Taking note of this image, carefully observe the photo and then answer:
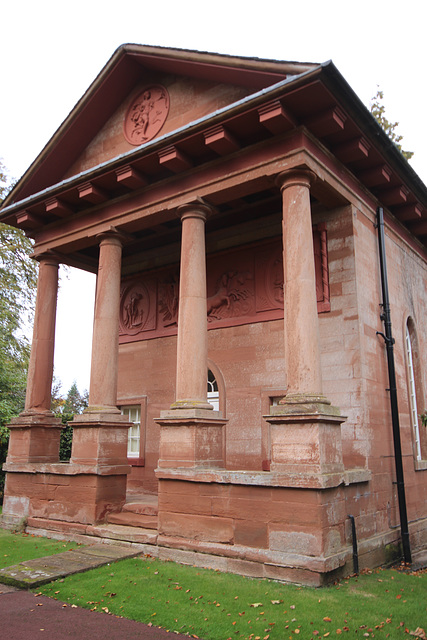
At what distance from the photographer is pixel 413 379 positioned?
40.3ft

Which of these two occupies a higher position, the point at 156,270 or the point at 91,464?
the point at 156,270

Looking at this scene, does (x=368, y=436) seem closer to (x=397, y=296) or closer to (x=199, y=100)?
(x=397, y=296)

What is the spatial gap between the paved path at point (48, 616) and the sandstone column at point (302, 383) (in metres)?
2.93

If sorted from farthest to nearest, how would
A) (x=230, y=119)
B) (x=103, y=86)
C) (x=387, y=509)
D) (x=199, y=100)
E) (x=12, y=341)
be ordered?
(x=12, y=341), (x=103, y=86), (x=199, y=100), (x=387, y=509), (x=230, y=119)

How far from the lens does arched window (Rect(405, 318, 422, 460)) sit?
11.7m

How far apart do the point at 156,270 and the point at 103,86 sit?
14.5 ft

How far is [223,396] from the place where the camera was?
1165 centimetres

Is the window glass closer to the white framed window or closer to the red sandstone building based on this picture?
the red sandstone building

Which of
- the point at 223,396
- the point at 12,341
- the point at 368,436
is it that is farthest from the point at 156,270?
the point at 12,341

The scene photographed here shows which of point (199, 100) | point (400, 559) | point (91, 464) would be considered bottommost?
point (400, 559)

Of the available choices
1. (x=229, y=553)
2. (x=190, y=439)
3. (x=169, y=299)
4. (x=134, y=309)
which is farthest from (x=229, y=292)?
(x=229, y=553)

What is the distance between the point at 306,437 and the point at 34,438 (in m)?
6.57

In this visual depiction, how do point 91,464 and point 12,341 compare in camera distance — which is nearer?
A: point 91,464

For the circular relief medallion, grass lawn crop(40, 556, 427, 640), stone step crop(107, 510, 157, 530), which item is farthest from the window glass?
the circular relief medallion
